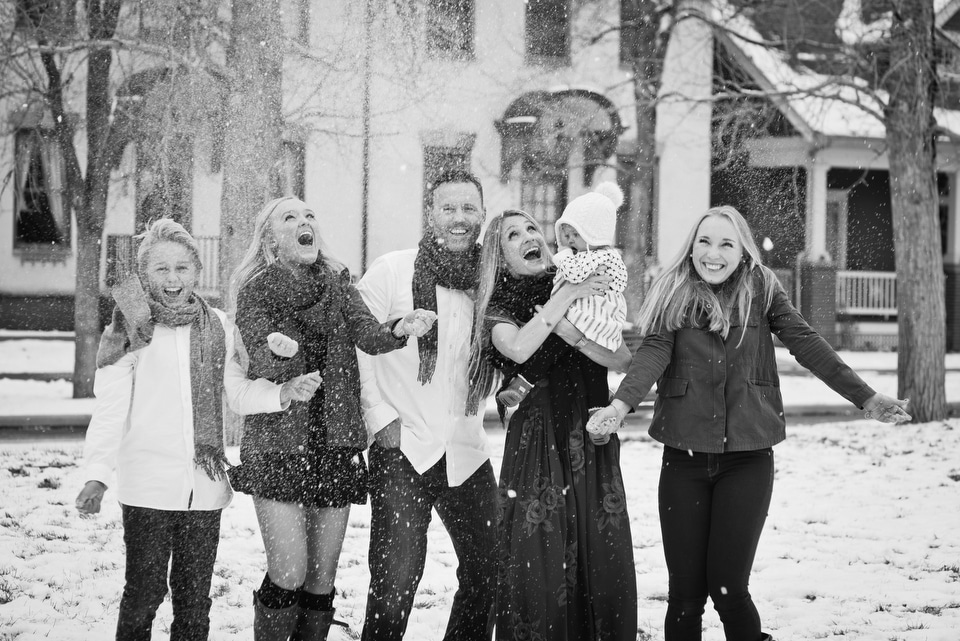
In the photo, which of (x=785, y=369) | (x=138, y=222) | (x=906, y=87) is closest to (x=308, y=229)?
(x=138, y=222)

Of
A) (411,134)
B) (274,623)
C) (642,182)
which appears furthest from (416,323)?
(642,182)

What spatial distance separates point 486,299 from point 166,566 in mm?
1194

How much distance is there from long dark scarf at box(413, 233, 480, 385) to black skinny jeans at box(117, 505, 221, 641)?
0.76m

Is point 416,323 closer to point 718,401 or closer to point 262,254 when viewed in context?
point 262,254

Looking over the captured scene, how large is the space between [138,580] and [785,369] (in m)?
10.7

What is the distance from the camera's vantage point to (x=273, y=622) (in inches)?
97.3

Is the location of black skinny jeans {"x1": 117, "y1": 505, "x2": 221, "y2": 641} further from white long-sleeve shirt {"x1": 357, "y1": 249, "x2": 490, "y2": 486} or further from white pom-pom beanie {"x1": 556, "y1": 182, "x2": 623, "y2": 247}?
white pom-pom beanie {"x1": 556, "y1": 182, "x2": 623, "y2": 247}

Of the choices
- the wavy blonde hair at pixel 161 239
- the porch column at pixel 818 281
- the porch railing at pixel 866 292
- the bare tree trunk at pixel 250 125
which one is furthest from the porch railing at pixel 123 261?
the porch railing at pixel 866 292

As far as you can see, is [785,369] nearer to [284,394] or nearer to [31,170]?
[31,170]

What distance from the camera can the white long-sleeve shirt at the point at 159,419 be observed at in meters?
2.46

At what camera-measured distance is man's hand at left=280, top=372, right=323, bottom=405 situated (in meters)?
2.40

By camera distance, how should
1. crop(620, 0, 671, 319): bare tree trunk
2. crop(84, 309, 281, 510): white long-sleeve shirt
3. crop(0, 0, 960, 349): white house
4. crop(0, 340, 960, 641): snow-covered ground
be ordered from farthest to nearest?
1. crop(620, 0, 671, 319): bare tree trunk
2. crop(0, 0, 960, 349): white house
3. crop(0, 340, 960, 641): snow-covered ground
4. crop(84, 309, 281, 510): white long-sleeve shirt

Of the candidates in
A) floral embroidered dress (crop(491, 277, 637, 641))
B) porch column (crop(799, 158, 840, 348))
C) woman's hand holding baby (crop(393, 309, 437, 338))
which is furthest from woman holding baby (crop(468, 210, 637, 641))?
porch column (crop(799, 158, 840, 348))

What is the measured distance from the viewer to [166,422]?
2535 mm
